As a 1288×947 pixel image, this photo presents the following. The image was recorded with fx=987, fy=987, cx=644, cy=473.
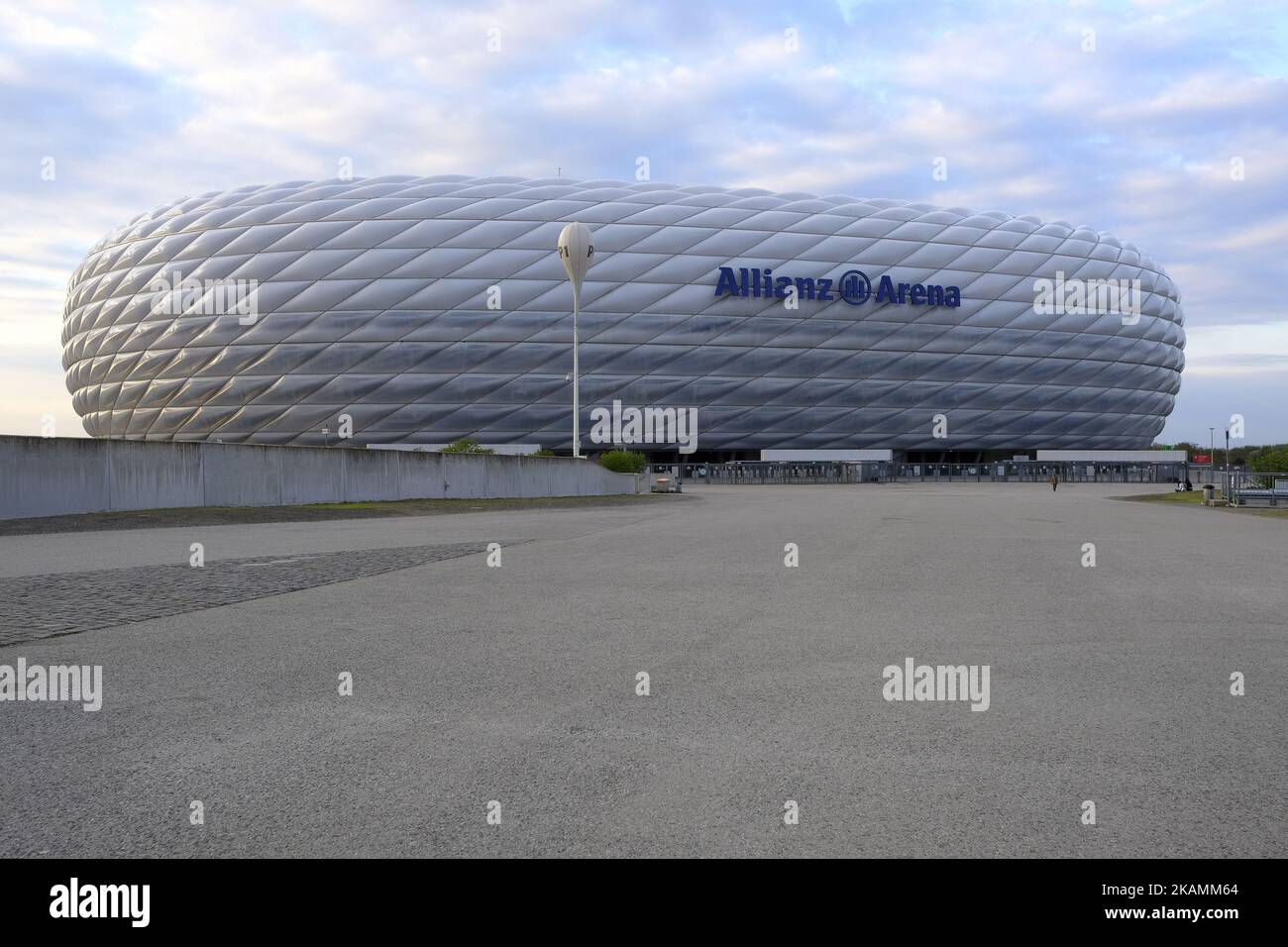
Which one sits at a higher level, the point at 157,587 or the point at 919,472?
the point at 919,472

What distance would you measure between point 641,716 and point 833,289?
68301 millimetres

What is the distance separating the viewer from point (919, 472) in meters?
77.2

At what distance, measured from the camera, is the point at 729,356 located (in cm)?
6894

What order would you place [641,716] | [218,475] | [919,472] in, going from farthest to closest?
[919,472] < [218,475] < [641,716]

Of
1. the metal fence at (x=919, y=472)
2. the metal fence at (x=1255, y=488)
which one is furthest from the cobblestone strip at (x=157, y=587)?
the metal fence at (x=919, y=472)

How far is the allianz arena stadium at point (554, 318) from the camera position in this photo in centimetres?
6538

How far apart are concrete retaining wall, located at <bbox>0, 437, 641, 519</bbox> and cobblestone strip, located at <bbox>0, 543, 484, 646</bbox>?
8378 millimetres

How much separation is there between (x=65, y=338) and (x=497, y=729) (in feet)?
285

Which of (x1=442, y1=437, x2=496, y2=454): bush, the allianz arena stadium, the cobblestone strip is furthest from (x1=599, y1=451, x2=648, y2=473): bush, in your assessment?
the cobblestone strip

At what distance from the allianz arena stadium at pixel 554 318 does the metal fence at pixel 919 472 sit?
195 cm

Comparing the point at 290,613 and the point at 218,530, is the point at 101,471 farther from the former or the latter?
the point at 290,613

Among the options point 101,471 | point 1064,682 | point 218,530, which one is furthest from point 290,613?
point 101,471

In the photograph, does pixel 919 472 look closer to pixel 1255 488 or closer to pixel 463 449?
pixel 463 449

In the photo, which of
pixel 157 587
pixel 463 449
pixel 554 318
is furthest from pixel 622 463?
pixel 157 587
